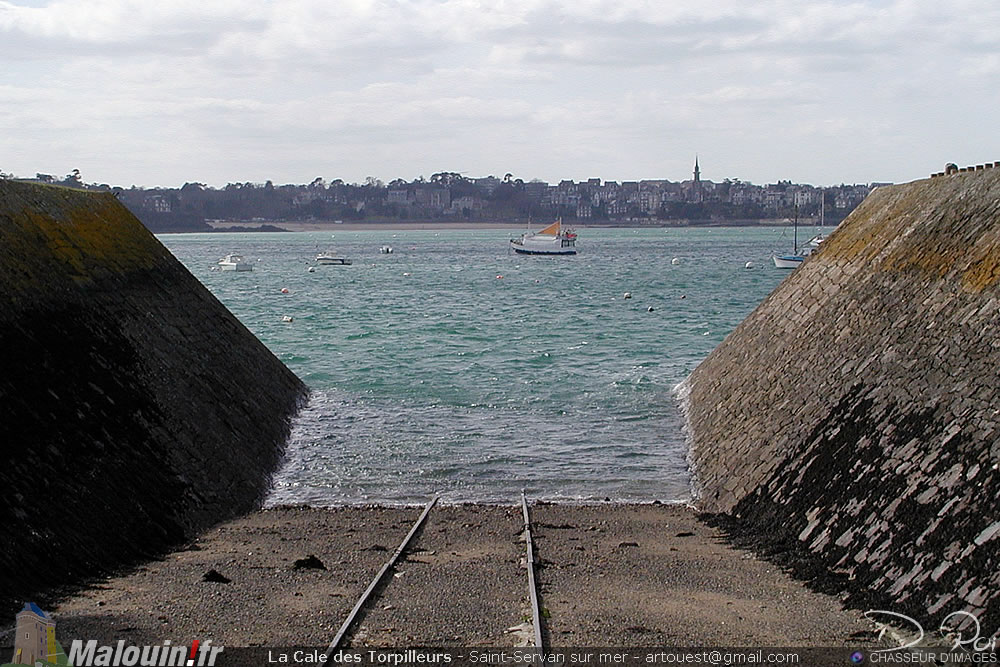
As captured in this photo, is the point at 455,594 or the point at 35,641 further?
the point at 455,594

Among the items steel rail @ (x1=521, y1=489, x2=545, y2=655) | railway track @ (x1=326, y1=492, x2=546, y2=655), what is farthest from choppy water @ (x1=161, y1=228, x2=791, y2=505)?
railway track @ (x1=326, y1=492, x2=546, y2=655)

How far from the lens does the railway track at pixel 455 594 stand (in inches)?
407

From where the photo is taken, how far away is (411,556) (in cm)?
1400

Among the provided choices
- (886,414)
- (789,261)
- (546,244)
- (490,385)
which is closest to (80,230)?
(490,385)

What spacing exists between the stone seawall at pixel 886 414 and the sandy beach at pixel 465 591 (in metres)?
0.84

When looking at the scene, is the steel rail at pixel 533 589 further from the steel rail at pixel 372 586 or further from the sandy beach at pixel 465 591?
the steel rail at pixel 372 586

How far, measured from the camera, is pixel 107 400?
16141 millimetres

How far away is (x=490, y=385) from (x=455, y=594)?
18750 millimetres

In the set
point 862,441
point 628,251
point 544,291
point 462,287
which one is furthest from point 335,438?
point 628,251

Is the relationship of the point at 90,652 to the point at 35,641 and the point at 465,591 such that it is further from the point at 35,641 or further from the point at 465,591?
the point at 465,591

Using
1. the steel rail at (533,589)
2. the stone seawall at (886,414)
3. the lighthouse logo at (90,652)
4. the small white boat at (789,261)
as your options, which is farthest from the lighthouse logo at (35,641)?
the small white boat at (789,261)

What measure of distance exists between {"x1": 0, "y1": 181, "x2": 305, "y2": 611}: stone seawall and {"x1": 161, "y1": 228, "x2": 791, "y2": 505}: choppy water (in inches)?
70.3

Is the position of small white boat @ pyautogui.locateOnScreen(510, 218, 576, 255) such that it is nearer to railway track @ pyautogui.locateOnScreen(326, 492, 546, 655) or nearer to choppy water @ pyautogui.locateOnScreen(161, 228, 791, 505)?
choppy water @ pyautogui.locateOnScreen(161, 228, 791, 505)

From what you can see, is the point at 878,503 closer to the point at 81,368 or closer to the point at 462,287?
the point at 81,368
